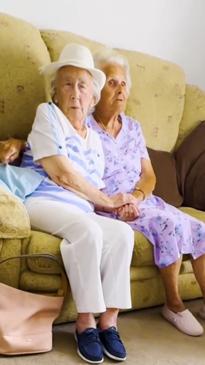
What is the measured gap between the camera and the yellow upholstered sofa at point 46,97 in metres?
1.97

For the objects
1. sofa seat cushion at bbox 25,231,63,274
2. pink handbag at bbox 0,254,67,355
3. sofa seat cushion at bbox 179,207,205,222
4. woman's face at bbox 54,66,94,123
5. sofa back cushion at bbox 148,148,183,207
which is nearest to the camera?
pink handbag at bbox 0,254,67,355

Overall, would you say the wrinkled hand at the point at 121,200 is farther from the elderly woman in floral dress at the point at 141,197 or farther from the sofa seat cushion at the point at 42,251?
the sofa seat cushion at the point at 42,251

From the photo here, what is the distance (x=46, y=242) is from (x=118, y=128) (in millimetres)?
823

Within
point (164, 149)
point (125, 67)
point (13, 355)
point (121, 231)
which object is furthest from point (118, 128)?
point (13, 355)

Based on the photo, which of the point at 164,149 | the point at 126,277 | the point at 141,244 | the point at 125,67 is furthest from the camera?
the point at 164,149

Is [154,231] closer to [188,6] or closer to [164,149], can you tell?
[164,149]

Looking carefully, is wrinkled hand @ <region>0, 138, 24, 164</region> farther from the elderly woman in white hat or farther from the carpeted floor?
the carpeted floor

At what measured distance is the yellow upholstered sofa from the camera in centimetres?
197

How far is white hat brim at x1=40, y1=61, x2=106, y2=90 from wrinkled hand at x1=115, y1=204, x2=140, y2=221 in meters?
0.52

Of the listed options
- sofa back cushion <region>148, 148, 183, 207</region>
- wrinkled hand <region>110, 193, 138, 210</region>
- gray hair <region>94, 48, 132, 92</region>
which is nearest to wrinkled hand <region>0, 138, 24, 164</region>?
wrinkled hand <region>110, 193, 138, 210</region>

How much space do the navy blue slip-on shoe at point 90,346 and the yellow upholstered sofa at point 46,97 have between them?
16 cm

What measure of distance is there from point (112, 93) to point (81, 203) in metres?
0.60

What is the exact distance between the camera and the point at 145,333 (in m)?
2.20

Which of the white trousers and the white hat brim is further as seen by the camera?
the white hat brim
